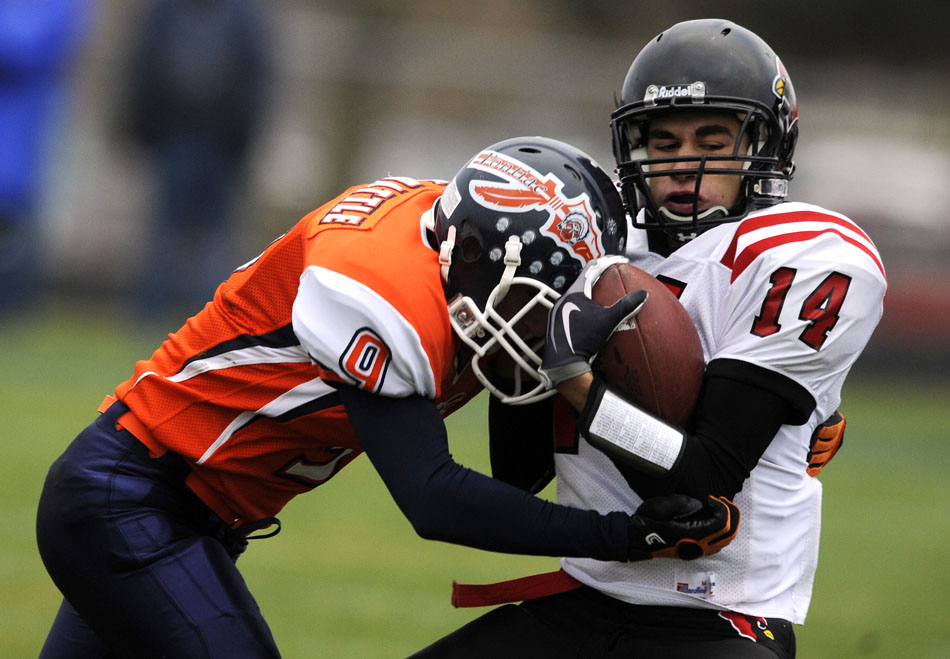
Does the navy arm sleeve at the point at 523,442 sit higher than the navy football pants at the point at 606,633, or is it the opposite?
the navy arm sleeve at the point at 523,442

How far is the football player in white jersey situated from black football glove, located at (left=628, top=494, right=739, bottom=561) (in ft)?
0.14

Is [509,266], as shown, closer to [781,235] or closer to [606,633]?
[781,235]

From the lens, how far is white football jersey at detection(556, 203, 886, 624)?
9.43 feet

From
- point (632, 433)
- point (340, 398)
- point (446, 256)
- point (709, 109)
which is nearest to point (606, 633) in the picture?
point (632, 433)

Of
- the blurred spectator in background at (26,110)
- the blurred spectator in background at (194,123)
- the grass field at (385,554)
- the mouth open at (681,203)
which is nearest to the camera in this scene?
the mouth open at (681,203)

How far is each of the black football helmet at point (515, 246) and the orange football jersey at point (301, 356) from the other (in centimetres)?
6

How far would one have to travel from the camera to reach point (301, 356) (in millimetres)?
2996

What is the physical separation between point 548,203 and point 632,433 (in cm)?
53

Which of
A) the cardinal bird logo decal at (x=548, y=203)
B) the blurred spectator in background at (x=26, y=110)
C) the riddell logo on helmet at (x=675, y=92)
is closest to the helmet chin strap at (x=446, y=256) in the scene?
the cardinal bird logo decal at (x=548, y=203)

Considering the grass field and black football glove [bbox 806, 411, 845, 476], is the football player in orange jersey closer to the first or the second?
black football glove [bbox 806, 411, 845, 476]

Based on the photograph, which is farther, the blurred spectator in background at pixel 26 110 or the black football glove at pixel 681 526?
the blurred spectator in background at pixel 26 110

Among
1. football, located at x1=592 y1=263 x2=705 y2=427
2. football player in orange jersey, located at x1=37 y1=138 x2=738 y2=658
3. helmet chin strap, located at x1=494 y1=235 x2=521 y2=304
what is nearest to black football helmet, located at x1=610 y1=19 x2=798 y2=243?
football player in orange jersey, located at x1=37 y1=138 x2=738 y2=658

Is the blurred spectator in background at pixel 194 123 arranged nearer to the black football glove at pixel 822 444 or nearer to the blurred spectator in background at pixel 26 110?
the blurred spectator in background at pixel 26 110

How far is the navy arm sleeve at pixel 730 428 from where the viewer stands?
281 centimetres
